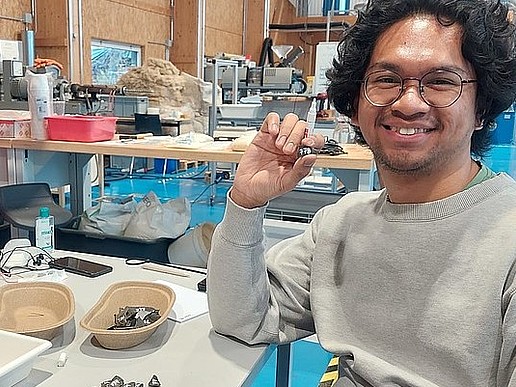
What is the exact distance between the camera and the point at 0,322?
1.09 metres

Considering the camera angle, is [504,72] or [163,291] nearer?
[504,72]

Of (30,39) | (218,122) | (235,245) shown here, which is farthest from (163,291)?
(30,39)

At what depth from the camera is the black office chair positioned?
2146 mm

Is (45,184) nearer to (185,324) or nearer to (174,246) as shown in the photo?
(174,246)

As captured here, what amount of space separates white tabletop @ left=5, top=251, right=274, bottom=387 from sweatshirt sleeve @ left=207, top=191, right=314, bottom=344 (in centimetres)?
4

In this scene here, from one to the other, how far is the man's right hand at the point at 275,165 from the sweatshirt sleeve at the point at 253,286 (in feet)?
0.10

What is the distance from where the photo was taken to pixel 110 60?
8023mm

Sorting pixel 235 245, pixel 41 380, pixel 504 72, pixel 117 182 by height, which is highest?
pixel 504 72

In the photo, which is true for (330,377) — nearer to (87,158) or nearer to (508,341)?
(508,341)

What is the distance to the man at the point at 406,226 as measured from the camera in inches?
34.6

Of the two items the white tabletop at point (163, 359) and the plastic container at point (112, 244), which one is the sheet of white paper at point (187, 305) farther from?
the plastic container at point (112, 244)

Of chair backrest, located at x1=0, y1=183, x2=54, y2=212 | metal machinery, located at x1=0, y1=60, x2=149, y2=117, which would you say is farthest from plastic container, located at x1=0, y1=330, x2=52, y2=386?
metal machinery, located at x1=0, y1=60, x2=149, y2=117

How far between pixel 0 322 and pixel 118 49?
7.61m

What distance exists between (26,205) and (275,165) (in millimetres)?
1568
